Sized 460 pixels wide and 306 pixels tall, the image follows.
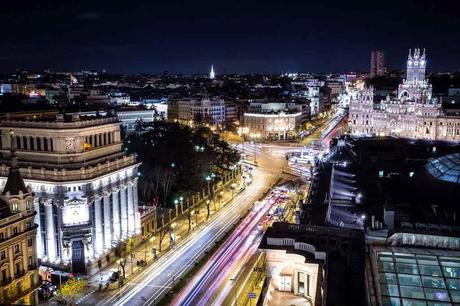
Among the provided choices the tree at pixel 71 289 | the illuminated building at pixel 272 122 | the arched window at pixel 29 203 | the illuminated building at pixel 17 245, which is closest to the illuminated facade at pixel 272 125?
the illuminated building at pixel 272 122

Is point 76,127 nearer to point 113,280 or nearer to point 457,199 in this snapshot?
point 113,280

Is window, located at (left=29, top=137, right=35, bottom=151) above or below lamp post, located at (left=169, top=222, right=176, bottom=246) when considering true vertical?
above

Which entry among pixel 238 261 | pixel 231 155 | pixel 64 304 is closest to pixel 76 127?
pixel 64 304

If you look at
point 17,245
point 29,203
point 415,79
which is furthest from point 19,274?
point 415,79

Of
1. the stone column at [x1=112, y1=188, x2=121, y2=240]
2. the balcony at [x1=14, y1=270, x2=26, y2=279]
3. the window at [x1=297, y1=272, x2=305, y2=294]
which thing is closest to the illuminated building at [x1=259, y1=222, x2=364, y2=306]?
the window at [x1=297, y1=272, x2=305, y2=294]

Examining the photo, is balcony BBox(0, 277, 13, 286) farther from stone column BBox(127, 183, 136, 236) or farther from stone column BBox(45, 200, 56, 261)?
stone column BBox(127, 183, 136, 236)

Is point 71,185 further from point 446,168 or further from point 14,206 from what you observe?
point 446,168
